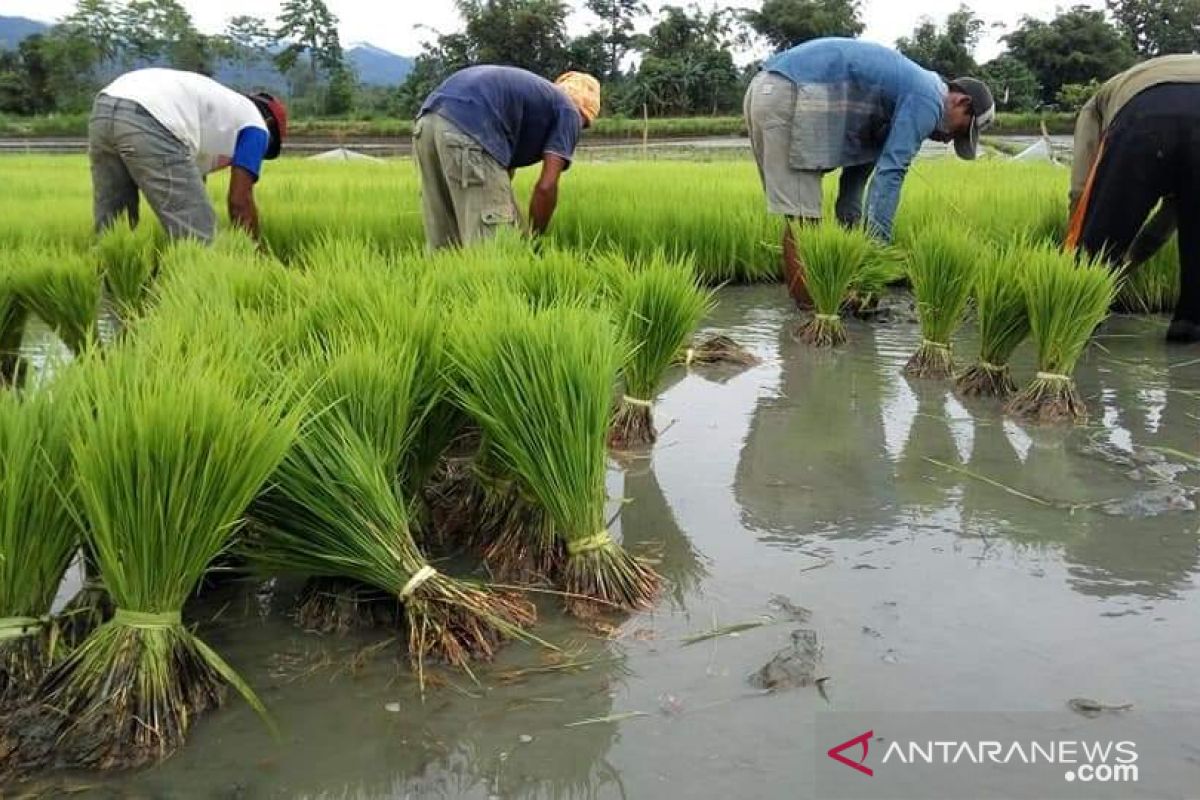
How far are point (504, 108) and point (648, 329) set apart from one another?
1.82 meters

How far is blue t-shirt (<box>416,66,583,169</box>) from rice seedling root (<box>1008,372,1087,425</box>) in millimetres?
2183

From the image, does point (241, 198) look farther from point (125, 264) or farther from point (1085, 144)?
point (1085, 144)

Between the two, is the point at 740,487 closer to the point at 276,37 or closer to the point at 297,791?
the point at 297,791

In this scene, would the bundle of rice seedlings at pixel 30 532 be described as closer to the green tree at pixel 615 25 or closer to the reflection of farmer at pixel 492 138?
the reflection of farmer at pixel 492 138

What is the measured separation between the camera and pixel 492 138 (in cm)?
456

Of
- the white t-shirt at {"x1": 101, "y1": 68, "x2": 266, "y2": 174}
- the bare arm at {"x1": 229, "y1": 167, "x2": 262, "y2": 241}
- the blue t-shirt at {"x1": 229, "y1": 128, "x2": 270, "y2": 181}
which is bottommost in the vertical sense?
the bare arm at {"x1": 229, "y1": 167, "x2": 262, "y2": 241}

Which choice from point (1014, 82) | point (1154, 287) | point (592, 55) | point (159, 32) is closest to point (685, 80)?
point (592, 55)

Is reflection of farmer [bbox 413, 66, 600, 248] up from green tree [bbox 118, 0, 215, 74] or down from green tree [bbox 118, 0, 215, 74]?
down

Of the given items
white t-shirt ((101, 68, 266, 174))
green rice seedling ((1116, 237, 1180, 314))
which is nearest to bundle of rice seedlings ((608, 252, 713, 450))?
white t-shirt ((101, 68, 266, 174))

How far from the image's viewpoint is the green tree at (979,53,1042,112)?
3553cm

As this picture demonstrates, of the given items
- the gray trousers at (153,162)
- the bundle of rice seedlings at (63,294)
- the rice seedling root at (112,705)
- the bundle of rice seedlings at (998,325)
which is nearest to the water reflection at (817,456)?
the bundle of rice seedlings at (998,325)

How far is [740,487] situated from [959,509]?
1.95 ft

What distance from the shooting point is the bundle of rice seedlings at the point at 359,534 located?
1.98 m
